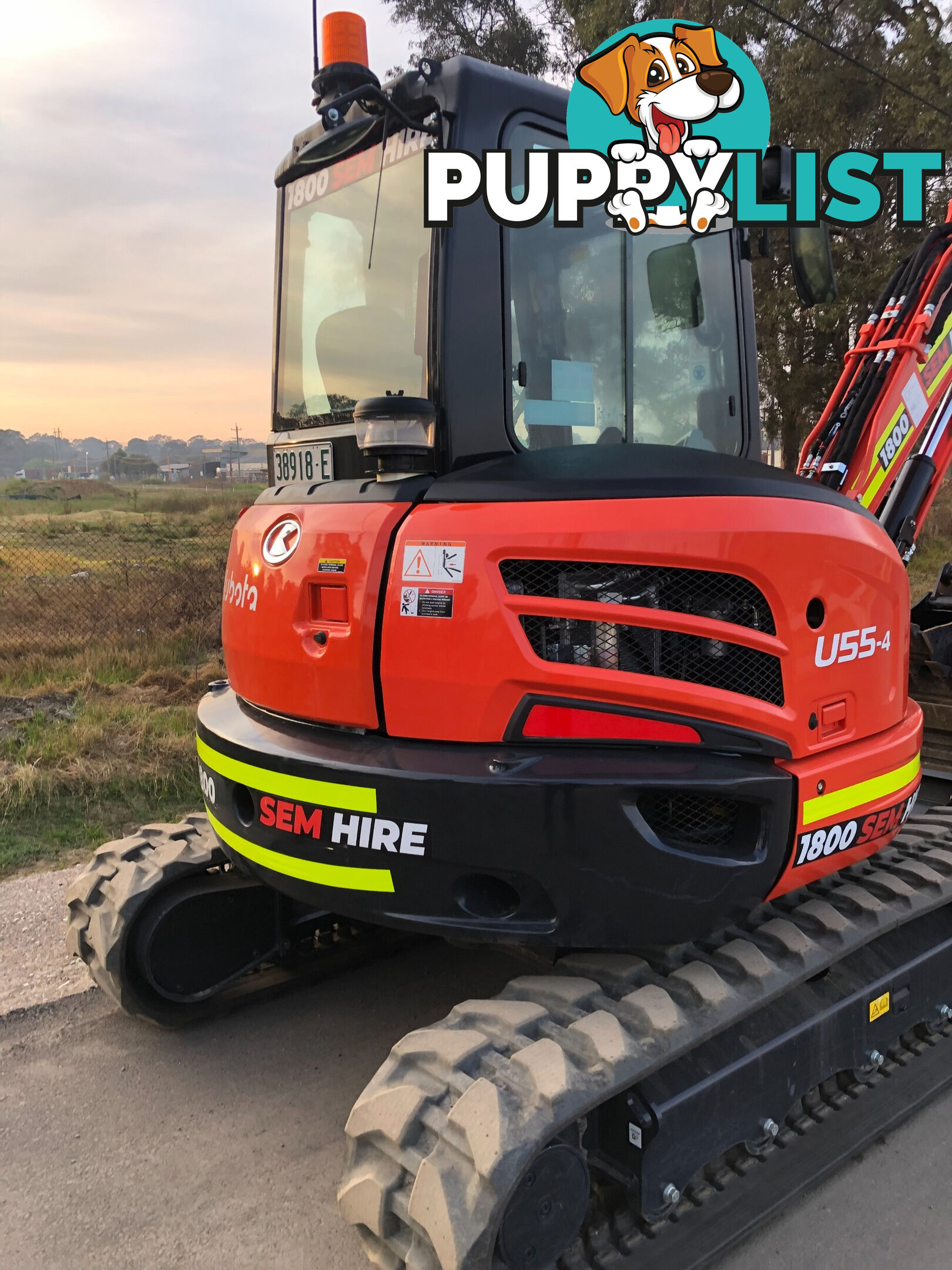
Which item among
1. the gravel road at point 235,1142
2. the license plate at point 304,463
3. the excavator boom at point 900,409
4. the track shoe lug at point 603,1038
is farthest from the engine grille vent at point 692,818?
the excavator boom at point 900,409

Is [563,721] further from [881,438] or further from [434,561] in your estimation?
[881,438]

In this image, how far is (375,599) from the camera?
2426 millimetres

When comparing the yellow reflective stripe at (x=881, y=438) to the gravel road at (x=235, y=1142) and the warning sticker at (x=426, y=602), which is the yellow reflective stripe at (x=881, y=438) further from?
the warning sticker at (x=426, y=602)

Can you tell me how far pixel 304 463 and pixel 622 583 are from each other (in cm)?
118

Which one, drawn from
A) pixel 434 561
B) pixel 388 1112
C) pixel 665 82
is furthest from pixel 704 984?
pixel 665 82

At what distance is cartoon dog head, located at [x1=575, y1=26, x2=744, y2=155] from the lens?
281cm

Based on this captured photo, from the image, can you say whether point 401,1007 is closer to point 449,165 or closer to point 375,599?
point 375,599

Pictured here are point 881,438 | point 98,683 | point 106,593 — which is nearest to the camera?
point 881,438

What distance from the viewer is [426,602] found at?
2.36 meters

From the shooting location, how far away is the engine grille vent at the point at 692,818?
2439mm

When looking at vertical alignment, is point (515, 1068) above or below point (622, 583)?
below

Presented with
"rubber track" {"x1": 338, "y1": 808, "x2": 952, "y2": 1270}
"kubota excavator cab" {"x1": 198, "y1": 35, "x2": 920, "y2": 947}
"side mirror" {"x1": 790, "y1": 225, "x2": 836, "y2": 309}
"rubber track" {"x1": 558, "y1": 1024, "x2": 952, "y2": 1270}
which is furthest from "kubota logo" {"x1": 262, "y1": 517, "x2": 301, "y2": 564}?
"rubber track" {"x1": 558, "y1": 1024, "x2": 952, "y2": 1270}

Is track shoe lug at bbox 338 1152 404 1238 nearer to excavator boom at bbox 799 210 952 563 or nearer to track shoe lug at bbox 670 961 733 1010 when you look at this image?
track shoe lug at bbox 670 961 733 1010

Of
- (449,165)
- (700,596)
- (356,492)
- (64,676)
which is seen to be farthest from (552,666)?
(64,676)
